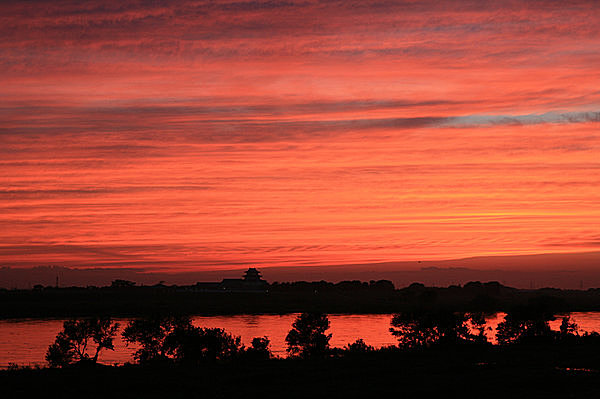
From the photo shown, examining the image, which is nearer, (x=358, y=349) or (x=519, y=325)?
(x=358, y=349)

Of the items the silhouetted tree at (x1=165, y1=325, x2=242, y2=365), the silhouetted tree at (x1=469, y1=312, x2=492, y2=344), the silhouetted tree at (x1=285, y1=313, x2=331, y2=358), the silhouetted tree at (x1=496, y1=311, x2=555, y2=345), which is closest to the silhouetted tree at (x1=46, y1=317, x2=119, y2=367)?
the silhouetted tree at (x1=165, y1=325, x2=242, y2=365)

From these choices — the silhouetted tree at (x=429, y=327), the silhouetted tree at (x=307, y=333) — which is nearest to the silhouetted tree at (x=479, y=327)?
the silhouetted tree at (x=429, y=327)

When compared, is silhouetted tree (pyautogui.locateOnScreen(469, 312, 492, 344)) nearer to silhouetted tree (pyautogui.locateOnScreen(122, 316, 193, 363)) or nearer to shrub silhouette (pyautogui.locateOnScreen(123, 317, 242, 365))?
shrub silhouette (pyautogui.locateOnScreen(123, 317, 242, 365))

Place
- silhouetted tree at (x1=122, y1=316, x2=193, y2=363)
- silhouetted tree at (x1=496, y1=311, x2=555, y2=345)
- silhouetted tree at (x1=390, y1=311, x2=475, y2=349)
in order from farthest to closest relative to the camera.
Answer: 1. silhouetted tree at (x1=496, y1=311, x2=555, y2=345)
2. silhouetted tree at (x1=390, y1=311, x2=475, y2=349)
3. silhouetted tree at (x1=122, y1=316, x2=193, y2=363)

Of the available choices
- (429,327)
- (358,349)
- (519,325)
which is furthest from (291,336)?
(519,325)

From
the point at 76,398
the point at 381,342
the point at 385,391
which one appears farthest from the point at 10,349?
the point at 385,391

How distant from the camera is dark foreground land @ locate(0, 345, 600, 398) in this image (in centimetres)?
5475

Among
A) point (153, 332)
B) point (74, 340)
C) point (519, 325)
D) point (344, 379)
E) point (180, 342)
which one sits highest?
point (519, 325)

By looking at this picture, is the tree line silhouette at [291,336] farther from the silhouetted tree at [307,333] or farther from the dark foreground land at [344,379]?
the dark foreground land at [344,379]

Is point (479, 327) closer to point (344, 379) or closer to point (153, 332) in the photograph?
point (153, 332)

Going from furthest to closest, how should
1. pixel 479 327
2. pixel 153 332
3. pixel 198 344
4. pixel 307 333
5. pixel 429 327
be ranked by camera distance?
pixel 479 327, pixel 307 333, pixel 429 327, pixel 153 332, pixel 198 344

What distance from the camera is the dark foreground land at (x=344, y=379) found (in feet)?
180

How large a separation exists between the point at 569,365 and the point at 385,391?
2258 cm

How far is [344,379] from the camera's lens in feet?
206
